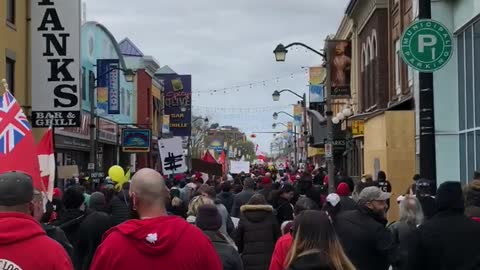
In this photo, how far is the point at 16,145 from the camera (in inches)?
328

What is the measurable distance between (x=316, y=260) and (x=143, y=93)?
2118 inches

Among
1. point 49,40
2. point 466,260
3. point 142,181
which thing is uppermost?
point 49,40

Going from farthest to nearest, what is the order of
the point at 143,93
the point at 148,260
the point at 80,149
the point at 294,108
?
1. the point at 294,108
2. the point at 143,93
3. the point at 80,149
4. the point at 148,260

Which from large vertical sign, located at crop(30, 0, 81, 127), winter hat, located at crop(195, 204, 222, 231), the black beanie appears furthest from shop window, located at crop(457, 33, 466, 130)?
winter hat, located at crop(195, 204, 222, 231)

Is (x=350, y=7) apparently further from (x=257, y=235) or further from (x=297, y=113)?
(x=297, y=113)

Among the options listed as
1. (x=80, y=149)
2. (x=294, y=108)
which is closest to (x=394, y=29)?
(x=80, y=149)

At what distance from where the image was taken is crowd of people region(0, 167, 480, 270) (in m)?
4.21

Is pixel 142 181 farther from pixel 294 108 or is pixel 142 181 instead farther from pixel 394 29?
pixel 294 108

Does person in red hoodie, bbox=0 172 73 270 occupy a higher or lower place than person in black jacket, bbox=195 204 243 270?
higher

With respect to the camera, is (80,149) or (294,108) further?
(294,108)

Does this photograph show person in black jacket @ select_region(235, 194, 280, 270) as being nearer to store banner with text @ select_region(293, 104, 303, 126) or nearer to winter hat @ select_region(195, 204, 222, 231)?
winter hat @ select_region(195, 204, 222, 231)

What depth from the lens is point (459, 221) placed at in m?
6.24

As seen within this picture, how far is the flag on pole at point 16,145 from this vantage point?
8070 millimetres

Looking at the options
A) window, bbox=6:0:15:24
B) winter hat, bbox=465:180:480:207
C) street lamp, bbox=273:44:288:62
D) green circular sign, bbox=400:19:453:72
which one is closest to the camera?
winter hat, bbox=465:180:480:207
